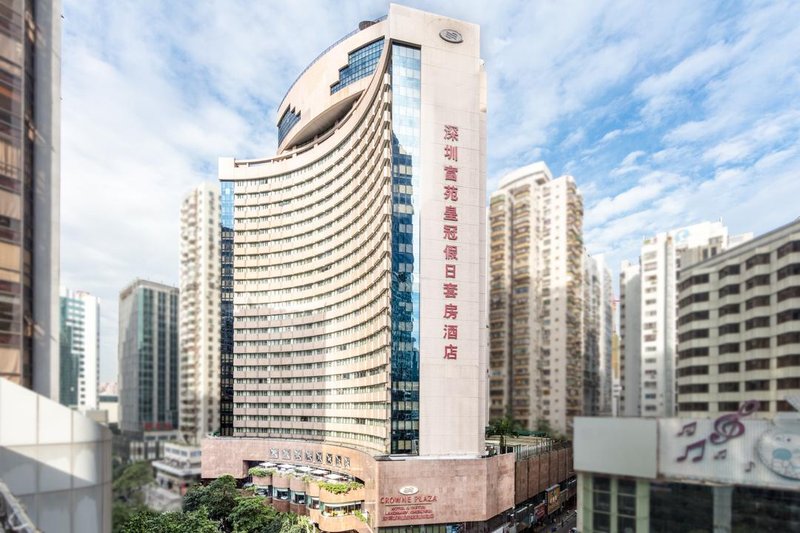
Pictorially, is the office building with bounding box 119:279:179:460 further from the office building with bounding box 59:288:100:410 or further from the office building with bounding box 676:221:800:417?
the office building with bounding box 676:221:800:417

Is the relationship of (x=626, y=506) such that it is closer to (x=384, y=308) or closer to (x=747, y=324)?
(x=747, y=324)

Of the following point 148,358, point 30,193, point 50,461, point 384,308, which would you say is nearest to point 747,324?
point 384,308

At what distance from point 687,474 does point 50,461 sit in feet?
94.7

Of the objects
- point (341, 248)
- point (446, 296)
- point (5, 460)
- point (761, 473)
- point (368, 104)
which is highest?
point (368, 104)

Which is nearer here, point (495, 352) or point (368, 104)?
point (368, 104)

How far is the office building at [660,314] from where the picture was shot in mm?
73750

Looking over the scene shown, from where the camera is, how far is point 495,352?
101438 millimetres

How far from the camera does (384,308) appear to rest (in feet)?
161

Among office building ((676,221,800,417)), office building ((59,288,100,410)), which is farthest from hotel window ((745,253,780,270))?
office building ((59,288,100,410))

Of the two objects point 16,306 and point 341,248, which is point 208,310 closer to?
point 341,248

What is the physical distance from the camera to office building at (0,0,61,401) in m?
14.7

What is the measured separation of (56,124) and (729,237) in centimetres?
7692

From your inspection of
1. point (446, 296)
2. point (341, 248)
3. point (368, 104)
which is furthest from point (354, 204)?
point (446, 296)

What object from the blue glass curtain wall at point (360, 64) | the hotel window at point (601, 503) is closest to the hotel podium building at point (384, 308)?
the blue glass curtain wall at point (360, 64)
